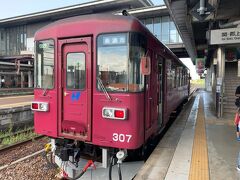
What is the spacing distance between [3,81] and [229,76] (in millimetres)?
25752

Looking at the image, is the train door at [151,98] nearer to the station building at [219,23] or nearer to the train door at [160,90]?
the train door at [160,90]

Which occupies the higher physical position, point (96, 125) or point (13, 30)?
point (13, 30)

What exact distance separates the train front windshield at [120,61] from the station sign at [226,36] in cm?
541

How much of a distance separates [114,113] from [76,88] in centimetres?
92

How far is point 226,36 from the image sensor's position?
8.62 metres

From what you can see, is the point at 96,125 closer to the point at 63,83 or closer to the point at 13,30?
the point at 63,83

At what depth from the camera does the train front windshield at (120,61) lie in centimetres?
409

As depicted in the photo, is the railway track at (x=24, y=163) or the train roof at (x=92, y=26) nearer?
the train roof at (x=92, y=26)

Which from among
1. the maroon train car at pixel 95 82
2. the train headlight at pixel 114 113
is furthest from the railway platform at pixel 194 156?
the train headlight at pixel 114 113

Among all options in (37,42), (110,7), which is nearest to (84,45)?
(37,42)

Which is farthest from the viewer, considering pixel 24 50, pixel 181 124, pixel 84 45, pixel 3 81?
pixel 24 50

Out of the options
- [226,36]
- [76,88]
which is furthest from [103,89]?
[226,36]

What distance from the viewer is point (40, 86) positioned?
4.98 metres

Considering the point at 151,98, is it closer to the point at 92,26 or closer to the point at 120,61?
the point at 120,61
